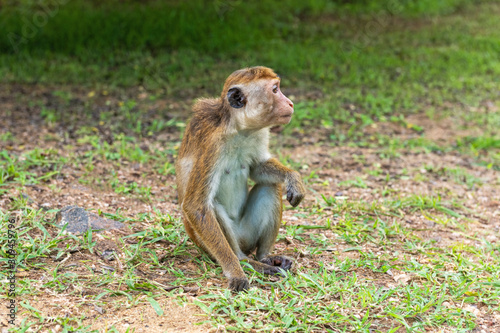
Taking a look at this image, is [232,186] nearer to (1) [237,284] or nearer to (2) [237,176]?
(2) [237,176]

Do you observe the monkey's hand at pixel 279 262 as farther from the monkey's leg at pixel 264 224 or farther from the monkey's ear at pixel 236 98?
the monkey's ear at pixel 236 98

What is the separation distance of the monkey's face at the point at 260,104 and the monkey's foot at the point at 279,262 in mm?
1028

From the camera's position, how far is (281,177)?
14.1 ft

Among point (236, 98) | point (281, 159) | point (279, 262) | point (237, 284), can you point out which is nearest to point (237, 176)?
point (236, 98)

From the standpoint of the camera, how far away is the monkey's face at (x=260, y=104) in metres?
3.97

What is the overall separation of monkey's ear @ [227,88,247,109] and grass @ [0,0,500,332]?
48.2 inches

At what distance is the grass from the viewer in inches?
150

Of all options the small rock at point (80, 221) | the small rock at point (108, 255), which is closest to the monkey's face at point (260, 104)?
the small rock at point (108, 255)

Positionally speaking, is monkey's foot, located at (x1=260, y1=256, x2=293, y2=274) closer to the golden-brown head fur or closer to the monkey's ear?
the monkey's ear

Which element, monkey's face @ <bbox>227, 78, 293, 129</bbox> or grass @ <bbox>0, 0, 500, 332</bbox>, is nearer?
grass @ <bbox>0, 0, 500, 332</bbox>

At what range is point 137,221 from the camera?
4.93m

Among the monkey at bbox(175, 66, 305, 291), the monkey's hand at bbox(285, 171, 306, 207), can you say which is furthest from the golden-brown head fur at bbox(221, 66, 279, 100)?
the monkey's hand at bbox(285, 171, 306, 207)

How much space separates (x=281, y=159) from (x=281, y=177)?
2.45m

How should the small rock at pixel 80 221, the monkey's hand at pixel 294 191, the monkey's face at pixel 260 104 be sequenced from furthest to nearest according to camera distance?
1. the small rock at pixel 80 221
2. the monkey's hand at pixel 294 191
3. the monkey's face at pixel 260 104
